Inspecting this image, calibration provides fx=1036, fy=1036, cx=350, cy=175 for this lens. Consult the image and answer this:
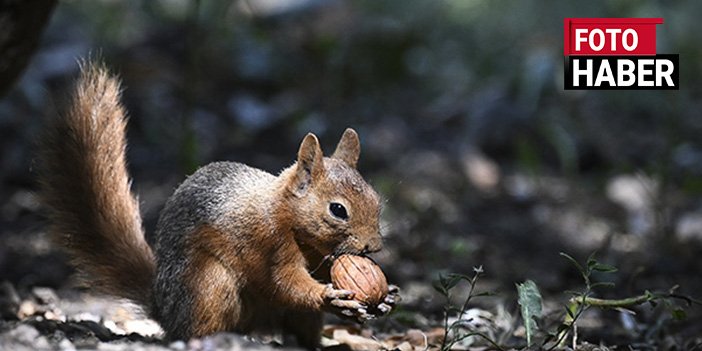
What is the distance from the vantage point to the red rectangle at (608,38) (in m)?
6.22

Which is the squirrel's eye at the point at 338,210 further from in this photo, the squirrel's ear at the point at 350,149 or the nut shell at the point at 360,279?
the squirrel's ear at the point at 350,149

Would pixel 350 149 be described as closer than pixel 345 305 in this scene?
No

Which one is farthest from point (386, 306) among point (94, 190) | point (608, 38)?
point (608, 38)

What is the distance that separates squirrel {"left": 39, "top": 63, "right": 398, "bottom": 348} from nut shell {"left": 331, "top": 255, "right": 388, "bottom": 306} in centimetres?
3

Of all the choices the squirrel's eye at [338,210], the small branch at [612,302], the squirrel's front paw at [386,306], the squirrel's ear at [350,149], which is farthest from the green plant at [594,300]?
the squirrel's ear at [350,149]

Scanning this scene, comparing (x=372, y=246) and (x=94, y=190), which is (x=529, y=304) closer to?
(x=372, y=246)

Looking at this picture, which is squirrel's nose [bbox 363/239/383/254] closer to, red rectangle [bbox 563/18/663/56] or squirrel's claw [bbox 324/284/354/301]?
squirrel's claw [bbox 324/284/354/301]

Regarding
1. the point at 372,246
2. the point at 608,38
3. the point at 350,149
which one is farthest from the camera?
the point at 608,38

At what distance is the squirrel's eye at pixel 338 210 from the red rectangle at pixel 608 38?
9.87 ft

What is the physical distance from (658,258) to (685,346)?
6.73 ft

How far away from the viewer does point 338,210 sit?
358 centimetres

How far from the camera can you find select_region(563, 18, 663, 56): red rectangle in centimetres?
622

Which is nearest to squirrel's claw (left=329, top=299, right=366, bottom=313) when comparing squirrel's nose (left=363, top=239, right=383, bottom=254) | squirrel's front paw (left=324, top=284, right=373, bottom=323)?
squirrel's front paw (left=324, top=284, right=373, bottom=323)

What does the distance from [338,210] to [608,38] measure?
3296mm
